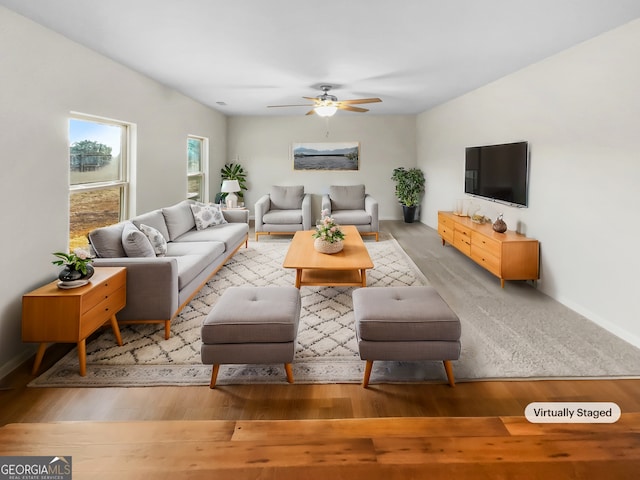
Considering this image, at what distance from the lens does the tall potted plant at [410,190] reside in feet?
26.8

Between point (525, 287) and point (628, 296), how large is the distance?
1206 mm

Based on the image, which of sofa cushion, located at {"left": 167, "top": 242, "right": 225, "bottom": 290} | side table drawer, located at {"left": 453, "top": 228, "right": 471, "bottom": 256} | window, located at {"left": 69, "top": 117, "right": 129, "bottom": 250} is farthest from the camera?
side table drawer, located at {"left": 453, "top": 228, "right": 471, "bottom": 256}

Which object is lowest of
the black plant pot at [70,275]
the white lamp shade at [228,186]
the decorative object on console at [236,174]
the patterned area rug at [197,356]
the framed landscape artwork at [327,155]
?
the patterned area rug at [197,356]

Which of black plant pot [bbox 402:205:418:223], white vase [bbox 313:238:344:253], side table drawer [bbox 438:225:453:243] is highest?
black plant pot [bbox 402:205:418:223]

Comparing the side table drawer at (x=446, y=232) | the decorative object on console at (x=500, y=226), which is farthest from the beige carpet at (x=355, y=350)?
the side table drawer at (x=446, y=232)

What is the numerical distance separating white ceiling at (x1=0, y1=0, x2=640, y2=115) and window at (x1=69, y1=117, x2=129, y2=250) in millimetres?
747

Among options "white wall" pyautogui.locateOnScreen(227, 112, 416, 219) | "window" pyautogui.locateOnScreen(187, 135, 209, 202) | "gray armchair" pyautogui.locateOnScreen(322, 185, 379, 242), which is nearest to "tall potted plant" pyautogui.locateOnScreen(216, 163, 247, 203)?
"white wall" pyautogui.locateOnScreen(227, 112, 416, 219)

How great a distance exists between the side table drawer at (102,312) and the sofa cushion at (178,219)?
1.75 m

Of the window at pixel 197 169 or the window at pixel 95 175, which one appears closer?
the window at pixel 95 175

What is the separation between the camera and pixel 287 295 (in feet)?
8.66

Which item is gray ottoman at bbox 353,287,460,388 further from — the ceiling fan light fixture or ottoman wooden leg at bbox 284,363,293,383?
the ceiling fan light fixture

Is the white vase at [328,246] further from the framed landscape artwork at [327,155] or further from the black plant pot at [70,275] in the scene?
the framed landscape artwork at [327,155]

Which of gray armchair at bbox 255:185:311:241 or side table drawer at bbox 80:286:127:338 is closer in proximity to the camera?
side table drawer at bbox 80:286:127:338

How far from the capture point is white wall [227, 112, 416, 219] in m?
8.41
